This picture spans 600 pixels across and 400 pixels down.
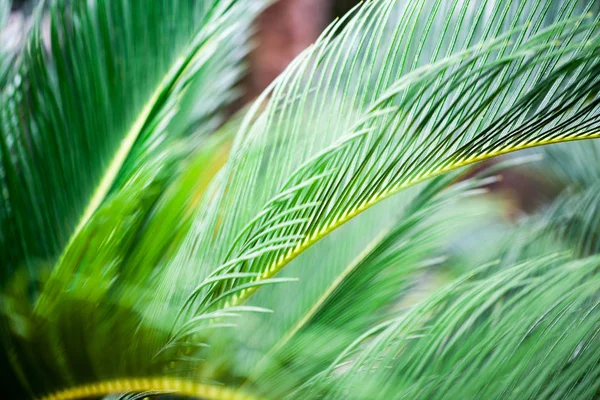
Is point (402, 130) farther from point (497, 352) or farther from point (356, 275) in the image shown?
point (356, 275)

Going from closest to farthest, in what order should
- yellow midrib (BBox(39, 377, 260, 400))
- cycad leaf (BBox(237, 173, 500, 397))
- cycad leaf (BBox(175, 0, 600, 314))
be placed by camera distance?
cycad leaf (BBox(175, 0, 600, 314)) < yellow midrib (BBox(39, 377, 260, 400)) < cycad leaf (BBox(237, 173, 500, 397))

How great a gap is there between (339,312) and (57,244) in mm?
383

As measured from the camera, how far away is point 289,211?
0.50 m

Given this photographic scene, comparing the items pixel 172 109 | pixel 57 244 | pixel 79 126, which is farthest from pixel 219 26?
pixel 57 244

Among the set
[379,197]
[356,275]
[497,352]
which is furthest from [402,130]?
[356,275]

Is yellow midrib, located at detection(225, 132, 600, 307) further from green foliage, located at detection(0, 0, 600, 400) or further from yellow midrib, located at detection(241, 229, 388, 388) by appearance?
yellow midrib, located at detection(241, 229, 388, 388)

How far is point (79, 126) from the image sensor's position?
Answer: 31.7 inches

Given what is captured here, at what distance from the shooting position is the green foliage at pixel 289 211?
1.63 feet

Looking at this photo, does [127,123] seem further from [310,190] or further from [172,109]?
[310,190]

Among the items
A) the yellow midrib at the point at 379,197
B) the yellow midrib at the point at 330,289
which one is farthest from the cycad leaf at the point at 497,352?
the yellow midrib at the point at 330,289

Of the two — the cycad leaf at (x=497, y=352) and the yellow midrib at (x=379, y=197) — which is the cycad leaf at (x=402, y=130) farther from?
the cycad leaf at (x=497, y=352)

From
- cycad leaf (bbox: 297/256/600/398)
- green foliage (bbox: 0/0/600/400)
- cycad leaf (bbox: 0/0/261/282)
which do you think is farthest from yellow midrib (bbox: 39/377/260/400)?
cycad leaf (bbox: 0/0/261/282)

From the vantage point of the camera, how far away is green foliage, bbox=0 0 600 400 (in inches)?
19.6

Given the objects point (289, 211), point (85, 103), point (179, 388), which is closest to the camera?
point (289, 211)
